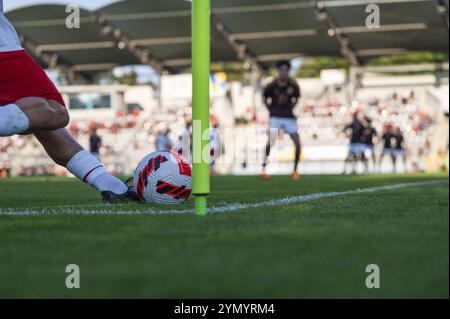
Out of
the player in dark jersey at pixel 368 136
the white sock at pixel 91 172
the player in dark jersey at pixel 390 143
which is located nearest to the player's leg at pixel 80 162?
the white sock at pixel 91 172

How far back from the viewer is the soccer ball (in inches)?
201

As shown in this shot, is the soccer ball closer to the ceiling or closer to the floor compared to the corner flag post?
closer to the floor

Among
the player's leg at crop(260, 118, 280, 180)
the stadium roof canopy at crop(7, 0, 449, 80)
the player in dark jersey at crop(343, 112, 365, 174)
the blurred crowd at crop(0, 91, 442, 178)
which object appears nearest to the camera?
the player's leg at crop(260, 118, 280, 180)

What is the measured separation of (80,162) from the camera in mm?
5152

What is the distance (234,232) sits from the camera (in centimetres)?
326

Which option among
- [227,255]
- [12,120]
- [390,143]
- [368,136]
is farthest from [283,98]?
[390,143]

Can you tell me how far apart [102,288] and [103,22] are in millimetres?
32059

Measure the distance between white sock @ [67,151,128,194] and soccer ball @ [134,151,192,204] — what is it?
0.56 ft

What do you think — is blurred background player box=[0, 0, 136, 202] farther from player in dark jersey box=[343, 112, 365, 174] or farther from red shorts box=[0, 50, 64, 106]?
player in dark jersey box=[343, 112, 365, 174]

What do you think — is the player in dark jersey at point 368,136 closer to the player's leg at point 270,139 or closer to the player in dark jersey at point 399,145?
the player in dark jersey at point 399,145

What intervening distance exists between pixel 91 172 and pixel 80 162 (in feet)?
0.34

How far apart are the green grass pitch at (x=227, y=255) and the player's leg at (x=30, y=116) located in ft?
1.90

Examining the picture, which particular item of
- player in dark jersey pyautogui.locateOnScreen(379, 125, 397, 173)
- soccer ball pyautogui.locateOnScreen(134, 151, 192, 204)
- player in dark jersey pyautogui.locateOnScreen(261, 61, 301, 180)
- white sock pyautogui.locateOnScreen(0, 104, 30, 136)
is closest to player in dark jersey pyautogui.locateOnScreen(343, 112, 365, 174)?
player in dark jersey pyautogui.locateOnScreen(379, 125, 397, 173)
